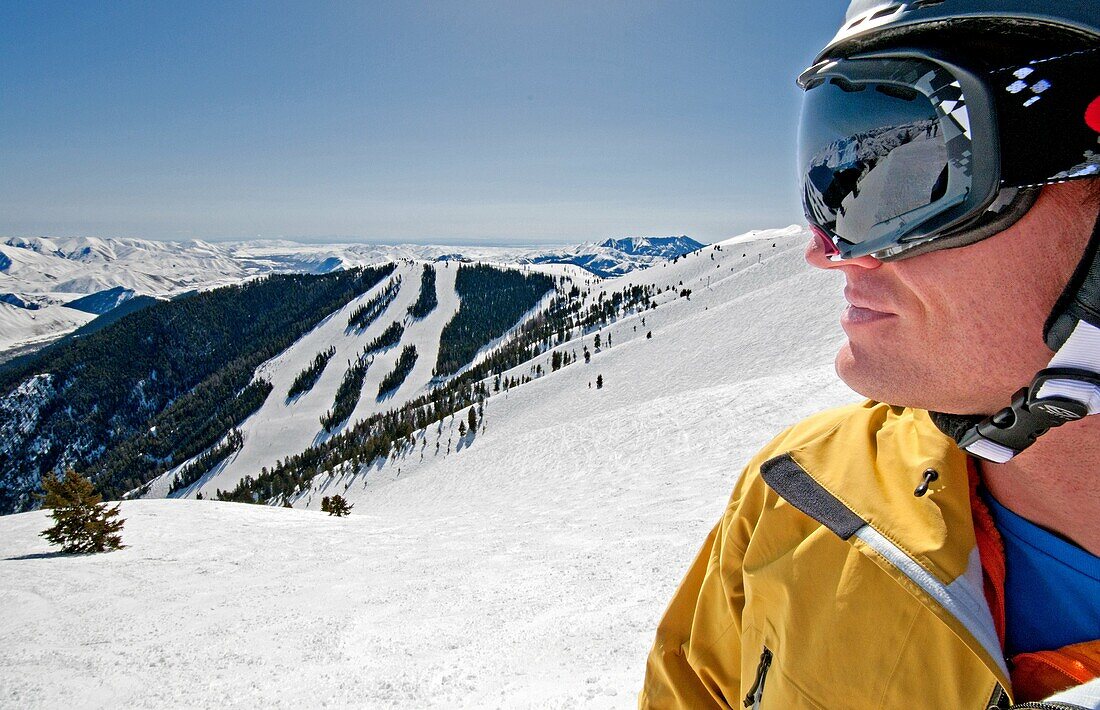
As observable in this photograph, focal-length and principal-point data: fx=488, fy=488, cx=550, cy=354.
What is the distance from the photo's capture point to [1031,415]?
44.1 inches

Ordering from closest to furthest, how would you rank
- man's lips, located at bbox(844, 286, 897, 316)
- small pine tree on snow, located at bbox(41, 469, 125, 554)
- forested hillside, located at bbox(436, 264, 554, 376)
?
man's lips, located at bbox(844, 286, 897, 316)
small pine tree on snow, located at bbox(41, 469, 125, 554)
forested hillside, located at bbox(436, 264, 554, 376)

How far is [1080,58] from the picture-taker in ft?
3.47

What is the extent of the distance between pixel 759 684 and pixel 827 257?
4.75 feet

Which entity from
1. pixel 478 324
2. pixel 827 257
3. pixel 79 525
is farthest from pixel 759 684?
pixel 478 324

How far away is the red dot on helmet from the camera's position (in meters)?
1.04

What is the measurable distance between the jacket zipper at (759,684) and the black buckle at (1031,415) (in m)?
0.92

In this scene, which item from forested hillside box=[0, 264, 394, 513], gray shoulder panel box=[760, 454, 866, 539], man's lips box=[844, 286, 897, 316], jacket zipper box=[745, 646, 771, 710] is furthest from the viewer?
forested hillside box=[0, 264, 394, 513]

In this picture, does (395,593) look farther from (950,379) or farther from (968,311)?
(968,311)

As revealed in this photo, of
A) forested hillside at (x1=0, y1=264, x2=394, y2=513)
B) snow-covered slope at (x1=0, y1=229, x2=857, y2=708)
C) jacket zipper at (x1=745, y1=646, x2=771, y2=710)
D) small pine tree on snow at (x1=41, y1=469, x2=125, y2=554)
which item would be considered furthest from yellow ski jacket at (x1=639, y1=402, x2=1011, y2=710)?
forested hillside at (x1=0, y1=264, x2=394, y2=513)

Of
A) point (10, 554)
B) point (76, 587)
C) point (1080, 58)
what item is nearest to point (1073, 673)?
point (1080, 58)

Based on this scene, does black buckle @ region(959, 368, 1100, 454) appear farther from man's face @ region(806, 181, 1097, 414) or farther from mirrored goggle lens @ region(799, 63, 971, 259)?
mirrored goggle lens @ region(799, 63, 971, 259)

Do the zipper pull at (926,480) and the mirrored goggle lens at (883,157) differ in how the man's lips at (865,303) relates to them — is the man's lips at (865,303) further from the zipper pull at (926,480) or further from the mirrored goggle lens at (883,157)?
the zipper pull at (926,480)

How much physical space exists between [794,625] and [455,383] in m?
124

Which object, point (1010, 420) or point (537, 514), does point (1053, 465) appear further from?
point (537, 514)
